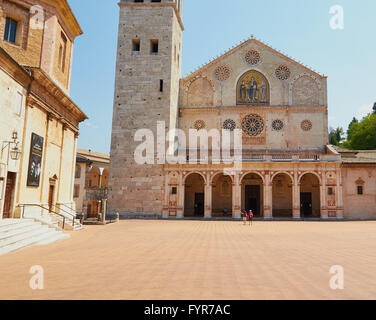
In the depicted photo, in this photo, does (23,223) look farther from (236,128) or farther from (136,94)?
(236,128)

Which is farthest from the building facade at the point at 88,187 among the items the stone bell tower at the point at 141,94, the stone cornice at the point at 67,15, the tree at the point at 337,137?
the tree at the point at 337,137

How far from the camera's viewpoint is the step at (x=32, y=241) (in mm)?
10964

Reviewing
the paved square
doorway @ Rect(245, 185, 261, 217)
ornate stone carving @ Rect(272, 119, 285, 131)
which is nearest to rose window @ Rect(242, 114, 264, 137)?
ornate stone carving @ Rect(272, 119, 285, 131)

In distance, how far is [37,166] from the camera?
17.1 m

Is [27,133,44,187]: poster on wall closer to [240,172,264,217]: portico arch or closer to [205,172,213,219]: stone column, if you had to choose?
[205,172,213,219]: stone column

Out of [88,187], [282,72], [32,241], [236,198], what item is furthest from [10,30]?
[282,72]

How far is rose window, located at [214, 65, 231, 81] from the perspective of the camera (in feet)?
133

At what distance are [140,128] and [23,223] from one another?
77.2 ft

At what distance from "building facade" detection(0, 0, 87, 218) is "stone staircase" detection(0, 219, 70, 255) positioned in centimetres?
104

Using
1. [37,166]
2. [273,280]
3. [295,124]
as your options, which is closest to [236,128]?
[295,124]

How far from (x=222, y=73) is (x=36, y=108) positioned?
28148 millimetres

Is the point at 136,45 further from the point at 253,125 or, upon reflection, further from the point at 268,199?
the point at 268,199

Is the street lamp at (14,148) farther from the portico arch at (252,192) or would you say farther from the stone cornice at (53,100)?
the portico arch at (252,192)

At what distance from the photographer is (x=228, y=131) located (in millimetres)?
39688
